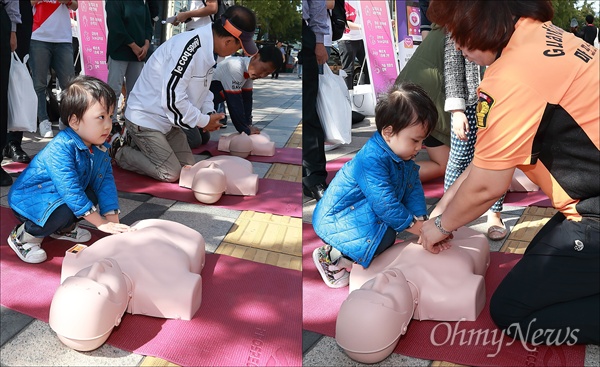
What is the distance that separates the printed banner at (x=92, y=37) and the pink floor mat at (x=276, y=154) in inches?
67.4

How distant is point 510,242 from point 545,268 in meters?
0.84

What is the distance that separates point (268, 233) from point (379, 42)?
402cm

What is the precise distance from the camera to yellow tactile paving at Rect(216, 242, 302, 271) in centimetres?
239

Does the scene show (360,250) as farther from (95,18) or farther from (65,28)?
(95,18)

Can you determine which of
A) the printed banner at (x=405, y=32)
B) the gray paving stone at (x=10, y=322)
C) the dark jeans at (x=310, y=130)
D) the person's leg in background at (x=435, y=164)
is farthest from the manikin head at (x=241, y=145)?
the printed banner at (x=405, y=32)

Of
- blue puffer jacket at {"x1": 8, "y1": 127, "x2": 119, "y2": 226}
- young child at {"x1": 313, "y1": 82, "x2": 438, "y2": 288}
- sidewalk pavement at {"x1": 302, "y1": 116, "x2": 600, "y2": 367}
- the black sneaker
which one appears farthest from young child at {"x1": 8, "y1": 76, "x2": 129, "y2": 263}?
the black sneaker

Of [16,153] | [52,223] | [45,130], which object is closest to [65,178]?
[52,223]

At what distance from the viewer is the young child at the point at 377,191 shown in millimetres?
2064

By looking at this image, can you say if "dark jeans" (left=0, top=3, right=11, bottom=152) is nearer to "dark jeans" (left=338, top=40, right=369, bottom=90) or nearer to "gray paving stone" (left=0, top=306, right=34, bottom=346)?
"gray paving stone" (left=0, top=306, right=34, bottom=346)

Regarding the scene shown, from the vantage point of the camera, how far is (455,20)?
1590 millimetres

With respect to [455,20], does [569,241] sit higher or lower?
lower

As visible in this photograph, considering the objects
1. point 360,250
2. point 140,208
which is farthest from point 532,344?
point 140,208

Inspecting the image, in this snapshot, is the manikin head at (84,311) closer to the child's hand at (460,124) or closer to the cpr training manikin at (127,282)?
the cpr training manikin at (127,282)

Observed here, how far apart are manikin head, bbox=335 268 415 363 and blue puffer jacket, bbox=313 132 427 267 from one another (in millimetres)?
361
